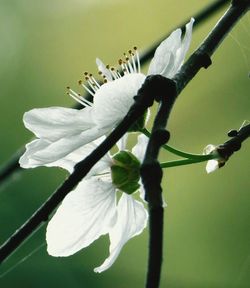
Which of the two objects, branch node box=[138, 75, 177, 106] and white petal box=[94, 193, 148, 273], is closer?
branch node box=[138, 75, 177, 106]

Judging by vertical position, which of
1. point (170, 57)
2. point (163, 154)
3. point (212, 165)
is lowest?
point (163, 154)

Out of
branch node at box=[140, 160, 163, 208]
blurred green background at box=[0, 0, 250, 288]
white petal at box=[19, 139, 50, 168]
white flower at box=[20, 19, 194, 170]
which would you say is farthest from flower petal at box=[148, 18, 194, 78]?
blurred green background at box=[0, 0, 250, 288]

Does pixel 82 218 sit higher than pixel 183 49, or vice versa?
pixel 183 49

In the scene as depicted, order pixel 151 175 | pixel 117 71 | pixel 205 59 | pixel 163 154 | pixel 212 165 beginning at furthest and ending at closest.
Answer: pixel 163 154 < pixel 117 71 < pixel 212 165 < pixel 205 59 < pixel 151 175

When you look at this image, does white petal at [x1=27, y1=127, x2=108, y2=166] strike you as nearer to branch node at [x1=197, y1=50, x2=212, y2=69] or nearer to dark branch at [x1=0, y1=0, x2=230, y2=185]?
branch node at [x1=197, y1=50, x2=212, y2=69]

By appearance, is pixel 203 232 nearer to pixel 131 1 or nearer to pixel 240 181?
pixel 240 181

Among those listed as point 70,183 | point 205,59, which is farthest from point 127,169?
point 70,183

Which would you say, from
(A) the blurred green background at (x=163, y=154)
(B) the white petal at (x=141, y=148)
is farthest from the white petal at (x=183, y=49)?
(A) the blurred green background at (x=163, y=154)

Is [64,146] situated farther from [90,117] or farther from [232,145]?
[232,145]
